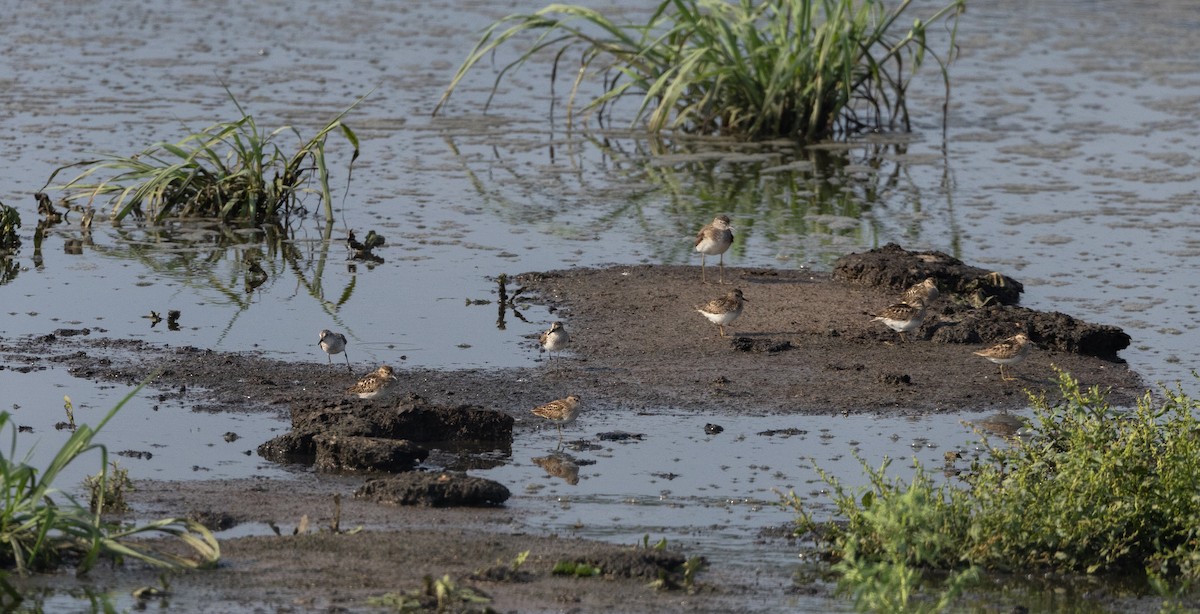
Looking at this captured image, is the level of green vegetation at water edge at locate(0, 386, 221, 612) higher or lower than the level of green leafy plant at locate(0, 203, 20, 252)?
higher

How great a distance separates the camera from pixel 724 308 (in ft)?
35.4

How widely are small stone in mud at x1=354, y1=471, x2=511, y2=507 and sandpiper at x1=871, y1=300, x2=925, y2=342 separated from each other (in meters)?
3.89

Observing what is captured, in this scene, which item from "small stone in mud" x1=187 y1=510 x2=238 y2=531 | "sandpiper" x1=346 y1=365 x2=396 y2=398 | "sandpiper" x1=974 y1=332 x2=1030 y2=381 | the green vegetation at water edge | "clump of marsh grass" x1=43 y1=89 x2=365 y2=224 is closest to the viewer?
the green vegetation at water edge

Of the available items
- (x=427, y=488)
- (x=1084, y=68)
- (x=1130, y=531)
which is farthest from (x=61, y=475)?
(x=1084, y=68)

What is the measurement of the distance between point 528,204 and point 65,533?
9229 millimetres

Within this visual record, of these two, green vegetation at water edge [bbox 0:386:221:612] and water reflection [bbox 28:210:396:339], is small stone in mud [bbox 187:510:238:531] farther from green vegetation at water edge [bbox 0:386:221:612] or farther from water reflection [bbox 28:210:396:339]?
water reflection [bbox 28:210:396:339]

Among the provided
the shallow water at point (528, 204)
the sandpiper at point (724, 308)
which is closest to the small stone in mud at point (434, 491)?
the shallow water at point (528, 204)

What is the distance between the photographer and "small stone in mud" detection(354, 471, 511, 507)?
7.58 metres

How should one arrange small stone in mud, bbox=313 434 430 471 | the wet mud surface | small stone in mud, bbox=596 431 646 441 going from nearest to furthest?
the wet mud surface → small stone in mud, bbox=313 434 430 471 → small stone in mud, bbox=596 431 646 441

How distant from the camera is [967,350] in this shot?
427 inches

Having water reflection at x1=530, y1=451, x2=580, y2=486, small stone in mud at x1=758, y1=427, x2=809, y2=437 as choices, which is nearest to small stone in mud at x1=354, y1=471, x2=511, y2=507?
water reflection at x1=530, y1=451, x2=580, y2=486

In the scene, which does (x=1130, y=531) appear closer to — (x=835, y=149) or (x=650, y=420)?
(x=650, y=420)

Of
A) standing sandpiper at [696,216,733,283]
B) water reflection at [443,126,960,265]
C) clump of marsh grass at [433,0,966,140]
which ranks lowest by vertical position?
water reflection at [443,126,960,265]

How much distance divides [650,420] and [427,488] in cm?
192
